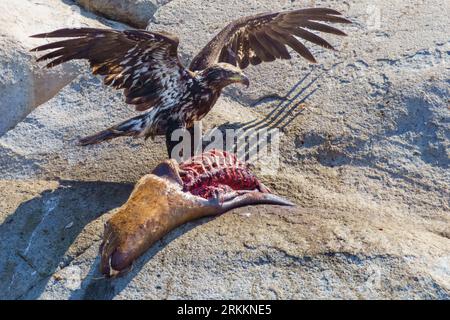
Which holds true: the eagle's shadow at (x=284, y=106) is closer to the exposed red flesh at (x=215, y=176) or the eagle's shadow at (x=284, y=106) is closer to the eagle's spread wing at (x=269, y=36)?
the eagle's spread wing at (x=269, y=36)

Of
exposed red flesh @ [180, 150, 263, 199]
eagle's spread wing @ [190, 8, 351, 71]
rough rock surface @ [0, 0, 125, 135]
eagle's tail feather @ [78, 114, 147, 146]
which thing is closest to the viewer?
exposed red flesh @ [180, 150, 263, 199]

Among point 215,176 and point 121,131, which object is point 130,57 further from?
point 215,176

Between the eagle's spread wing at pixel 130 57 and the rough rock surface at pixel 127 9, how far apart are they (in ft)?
7.69

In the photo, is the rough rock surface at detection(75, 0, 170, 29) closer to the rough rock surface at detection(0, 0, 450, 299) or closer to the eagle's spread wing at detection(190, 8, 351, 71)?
the rough rock surface at detection(0, 0, 450, 299)

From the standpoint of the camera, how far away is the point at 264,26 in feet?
19.9

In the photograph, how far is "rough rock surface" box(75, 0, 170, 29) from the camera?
24.6ft

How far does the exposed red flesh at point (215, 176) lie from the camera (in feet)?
14.4

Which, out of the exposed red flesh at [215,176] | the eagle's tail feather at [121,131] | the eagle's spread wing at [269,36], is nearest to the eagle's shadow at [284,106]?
the eagle's spread wing at [269,36]

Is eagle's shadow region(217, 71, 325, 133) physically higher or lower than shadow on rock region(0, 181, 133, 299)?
higher

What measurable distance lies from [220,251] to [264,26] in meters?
2.61

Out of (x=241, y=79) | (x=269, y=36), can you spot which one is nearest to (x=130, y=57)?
(x=241, y=79)

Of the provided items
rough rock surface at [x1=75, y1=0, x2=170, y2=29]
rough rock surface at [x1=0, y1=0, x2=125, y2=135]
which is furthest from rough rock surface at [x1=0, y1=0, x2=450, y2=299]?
rough rock surface at [x1=75, y1=0, x2=170, y2=29]

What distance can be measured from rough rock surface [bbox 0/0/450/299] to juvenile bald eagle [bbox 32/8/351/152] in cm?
26

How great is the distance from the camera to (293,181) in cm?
496
